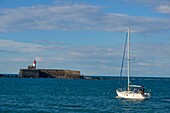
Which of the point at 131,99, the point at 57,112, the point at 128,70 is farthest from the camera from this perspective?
the point at 128,70

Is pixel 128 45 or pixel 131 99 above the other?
pixel 128 45

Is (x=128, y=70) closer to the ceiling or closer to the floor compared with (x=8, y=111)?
closer to the ceiling

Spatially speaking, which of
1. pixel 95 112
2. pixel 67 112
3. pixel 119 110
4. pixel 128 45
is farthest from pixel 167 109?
pixel 128 45

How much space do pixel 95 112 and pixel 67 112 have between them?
4.28 metres

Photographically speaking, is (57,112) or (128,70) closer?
(57,112)

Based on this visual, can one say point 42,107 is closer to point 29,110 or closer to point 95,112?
point 29,110

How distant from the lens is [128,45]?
9612 cm

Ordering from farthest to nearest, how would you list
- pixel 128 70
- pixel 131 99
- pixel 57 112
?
pixel 128 70 → pixel 131 99 → pixel 57 112

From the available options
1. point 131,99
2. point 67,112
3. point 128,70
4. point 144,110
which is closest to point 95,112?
point 67,112

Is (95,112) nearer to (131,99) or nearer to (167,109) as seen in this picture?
(167,109)

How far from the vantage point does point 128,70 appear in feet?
308

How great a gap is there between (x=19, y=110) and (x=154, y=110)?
2195 cm

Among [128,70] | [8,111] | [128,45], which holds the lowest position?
[8,111]

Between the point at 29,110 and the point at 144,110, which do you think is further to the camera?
the point at 144,110
